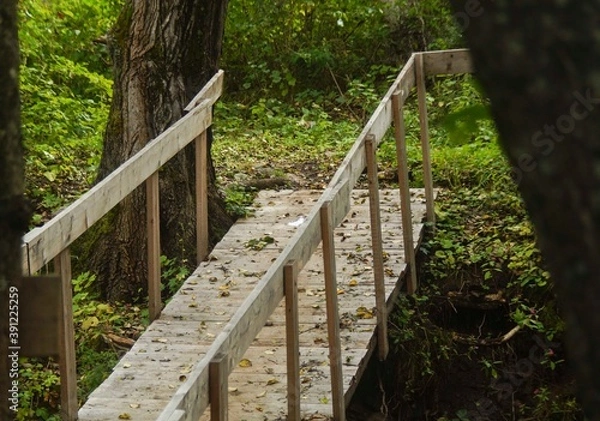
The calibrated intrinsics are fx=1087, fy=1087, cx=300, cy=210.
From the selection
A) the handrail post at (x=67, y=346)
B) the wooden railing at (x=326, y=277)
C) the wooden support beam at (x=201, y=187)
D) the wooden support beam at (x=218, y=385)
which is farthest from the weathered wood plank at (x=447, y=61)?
the wooden support beam at (x=218, y=385)

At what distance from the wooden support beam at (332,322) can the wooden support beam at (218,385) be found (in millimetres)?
1437

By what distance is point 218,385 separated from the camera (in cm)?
403

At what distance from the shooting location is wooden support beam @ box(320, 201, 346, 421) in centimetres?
549

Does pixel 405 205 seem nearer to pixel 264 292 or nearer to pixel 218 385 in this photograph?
pixel 264 292

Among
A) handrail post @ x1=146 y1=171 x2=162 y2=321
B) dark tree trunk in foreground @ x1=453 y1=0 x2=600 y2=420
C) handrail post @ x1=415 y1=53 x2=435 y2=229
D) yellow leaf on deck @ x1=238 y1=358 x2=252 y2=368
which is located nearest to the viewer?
dark tree trunk in foreground @ x1=453 y1=0 x2=600 y2=420

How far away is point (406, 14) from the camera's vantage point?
12.7m

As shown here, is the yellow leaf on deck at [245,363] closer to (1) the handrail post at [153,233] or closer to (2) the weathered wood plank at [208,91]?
(1) the handrail post at [153,233]

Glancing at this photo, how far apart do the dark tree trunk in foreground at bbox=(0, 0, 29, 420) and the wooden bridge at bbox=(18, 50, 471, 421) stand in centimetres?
181

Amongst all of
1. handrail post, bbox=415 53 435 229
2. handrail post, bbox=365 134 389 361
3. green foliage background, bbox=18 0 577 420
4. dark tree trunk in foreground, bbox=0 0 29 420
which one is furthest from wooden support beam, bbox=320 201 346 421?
dark tree trunk in foreground, bbox=0 0 29 420

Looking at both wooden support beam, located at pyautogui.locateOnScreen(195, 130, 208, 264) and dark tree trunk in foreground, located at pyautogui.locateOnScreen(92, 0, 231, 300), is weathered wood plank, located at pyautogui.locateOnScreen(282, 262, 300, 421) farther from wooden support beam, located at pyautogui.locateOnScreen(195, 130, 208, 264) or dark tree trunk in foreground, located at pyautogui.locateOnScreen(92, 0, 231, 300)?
dark tree trunk in foreground, located at pyautogui.locateOnScreen(92, 0, 231, 300)

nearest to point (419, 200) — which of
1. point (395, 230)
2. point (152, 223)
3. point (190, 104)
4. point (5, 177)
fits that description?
point (395, 230)

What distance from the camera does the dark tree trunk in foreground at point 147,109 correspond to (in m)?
7.76

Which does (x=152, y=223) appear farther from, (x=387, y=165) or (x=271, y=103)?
(x=271, y=103)

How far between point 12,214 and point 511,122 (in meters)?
0.86
